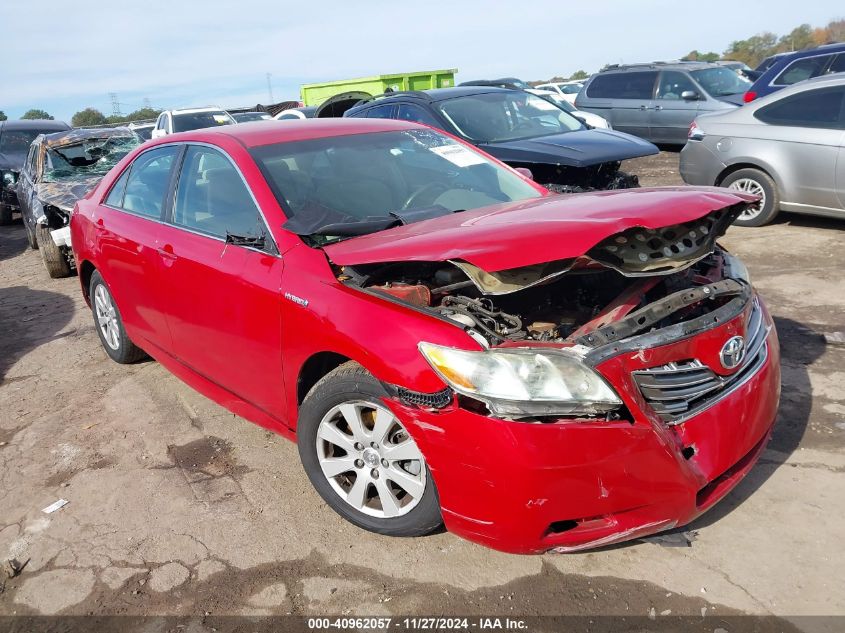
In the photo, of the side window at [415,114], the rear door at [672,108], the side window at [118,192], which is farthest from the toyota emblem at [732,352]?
the rear door at [672,108]

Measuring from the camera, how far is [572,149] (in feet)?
24.0

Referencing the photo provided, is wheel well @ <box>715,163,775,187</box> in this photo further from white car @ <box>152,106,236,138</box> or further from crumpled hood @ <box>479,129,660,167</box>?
white car @ <box>152,106,236,138</box>

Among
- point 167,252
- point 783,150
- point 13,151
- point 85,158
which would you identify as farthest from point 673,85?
point 13,151

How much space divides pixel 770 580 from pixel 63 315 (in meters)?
6.35

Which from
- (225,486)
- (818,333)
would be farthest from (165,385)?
(818,333)

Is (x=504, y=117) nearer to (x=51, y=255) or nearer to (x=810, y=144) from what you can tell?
(x=810, y=144)

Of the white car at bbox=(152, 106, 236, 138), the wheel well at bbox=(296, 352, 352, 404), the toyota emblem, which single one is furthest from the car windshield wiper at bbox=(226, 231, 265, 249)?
the white car at bbox=(152, 106, 236, 138)

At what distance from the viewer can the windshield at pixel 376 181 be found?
3.26 meters

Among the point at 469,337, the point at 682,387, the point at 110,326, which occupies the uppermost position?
the point at 469,337

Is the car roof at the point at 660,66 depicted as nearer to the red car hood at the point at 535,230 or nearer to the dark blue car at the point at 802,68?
the dark blue car at the point at 802,68

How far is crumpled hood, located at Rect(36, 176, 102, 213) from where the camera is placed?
793 cm

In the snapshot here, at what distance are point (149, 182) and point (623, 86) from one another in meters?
11.6

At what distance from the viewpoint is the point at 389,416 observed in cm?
270

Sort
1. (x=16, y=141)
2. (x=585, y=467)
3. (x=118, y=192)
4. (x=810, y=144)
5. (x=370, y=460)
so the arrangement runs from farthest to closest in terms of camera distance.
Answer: (x=16, y=141) < (x=810, y=144) < (x=118, y=192) < (x=370, y=460) < (x=585, y=467)
